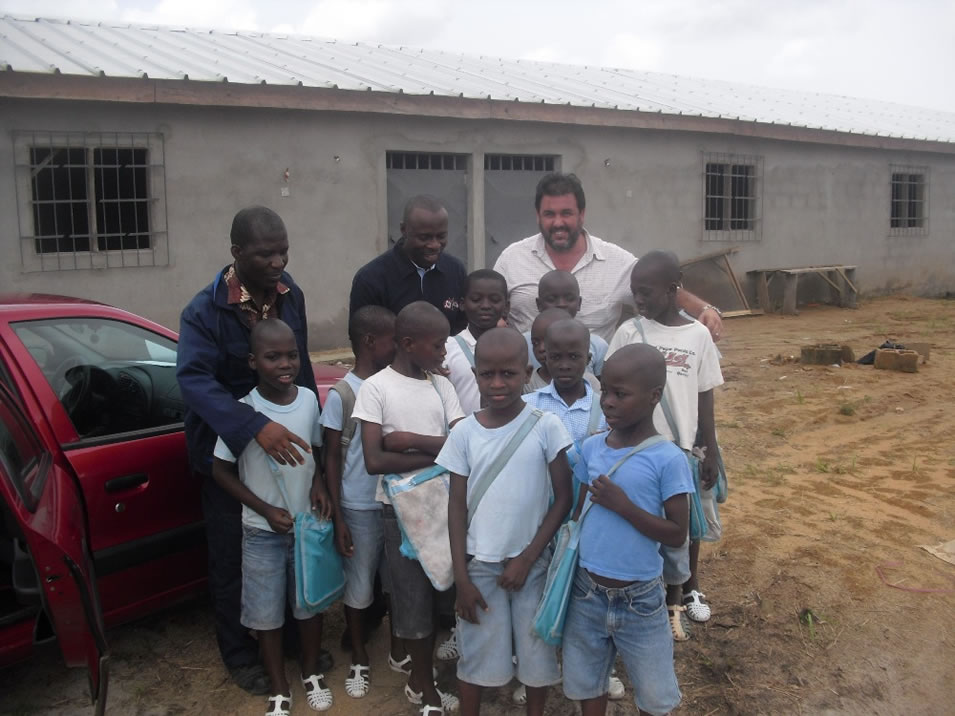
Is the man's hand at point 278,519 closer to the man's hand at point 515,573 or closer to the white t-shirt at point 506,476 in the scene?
the white t-shirt at point 506,476

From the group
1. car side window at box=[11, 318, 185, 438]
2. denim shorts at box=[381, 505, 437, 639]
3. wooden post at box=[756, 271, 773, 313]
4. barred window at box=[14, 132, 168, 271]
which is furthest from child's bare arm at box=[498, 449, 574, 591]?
wooden post at box=[756, 271, 773, 313]

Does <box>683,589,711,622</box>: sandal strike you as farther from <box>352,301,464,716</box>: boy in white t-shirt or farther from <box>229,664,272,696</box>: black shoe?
<box>229,664,272,696</box>: black shoe

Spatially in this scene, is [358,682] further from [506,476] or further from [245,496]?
[506,476]

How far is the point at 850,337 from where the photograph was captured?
11234 mm

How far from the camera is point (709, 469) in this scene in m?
3.19

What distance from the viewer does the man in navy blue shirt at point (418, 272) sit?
10.2ft

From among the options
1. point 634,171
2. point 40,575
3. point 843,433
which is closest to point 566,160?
point 634,171

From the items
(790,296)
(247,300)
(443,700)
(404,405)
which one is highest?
(247,300)

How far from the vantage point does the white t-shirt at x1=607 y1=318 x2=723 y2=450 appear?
306 cm

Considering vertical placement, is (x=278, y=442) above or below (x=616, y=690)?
above

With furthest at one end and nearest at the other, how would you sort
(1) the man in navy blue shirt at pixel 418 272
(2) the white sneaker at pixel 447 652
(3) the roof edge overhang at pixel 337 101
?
1. (3) the roof edge overhang at pixel 337 101
2. (2) the white sneaker at pixel 447 652
3. (1) the man in navy blue shirt at pixel 418 272

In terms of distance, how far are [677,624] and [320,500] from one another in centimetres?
154

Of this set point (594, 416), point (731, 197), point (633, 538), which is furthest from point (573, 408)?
point (731, 197)

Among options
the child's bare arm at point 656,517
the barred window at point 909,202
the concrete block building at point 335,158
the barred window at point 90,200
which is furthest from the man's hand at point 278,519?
the barred window at point 909,202
